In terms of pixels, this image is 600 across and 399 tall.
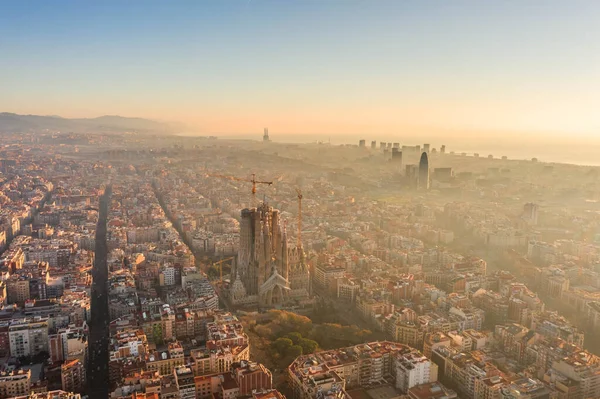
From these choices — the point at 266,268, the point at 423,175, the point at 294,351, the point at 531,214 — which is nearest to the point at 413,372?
the point at 294,351

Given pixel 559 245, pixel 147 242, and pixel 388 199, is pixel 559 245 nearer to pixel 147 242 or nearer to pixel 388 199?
pixel 388 199

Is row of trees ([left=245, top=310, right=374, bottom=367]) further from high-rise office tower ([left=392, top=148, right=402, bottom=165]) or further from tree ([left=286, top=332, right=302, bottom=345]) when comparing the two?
high-rise office tower ([left=392, top=148, right=402, bottom=165])

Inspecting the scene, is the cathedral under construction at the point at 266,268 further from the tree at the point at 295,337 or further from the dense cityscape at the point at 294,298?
the tree at the point at 295,337

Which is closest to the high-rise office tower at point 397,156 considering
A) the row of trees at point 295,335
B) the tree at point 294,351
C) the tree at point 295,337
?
the row of trees at point 295,335

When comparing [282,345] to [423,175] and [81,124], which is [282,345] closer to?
[423,175]

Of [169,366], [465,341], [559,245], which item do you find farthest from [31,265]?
[559,245]
